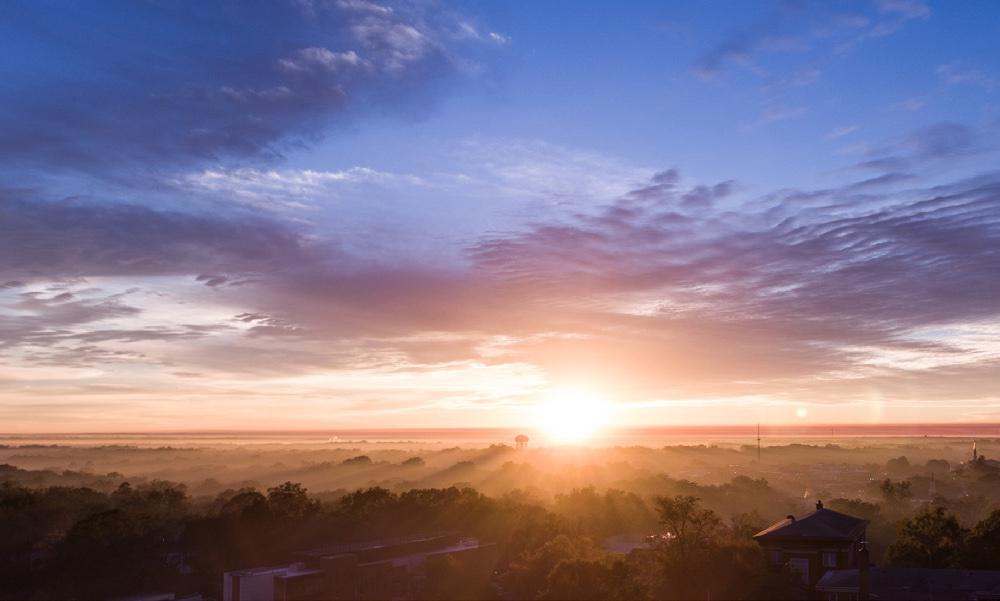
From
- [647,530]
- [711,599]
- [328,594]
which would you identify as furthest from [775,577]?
[647,530]

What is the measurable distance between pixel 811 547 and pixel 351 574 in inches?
1059

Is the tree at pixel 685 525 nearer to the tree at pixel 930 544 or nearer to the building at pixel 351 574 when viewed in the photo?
the building at pixel 351 574

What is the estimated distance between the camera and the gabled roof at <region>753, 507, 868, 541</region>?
46000 millimetres

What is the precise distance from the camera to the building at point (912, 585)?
125ft

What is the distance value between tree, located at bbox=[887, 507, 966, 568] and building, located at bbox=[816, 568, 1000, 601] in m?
7.83

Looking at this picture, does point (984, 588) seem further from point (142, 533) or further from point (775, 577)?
point (142, 533)

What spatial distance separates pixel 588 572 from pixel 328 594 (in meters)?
17.4

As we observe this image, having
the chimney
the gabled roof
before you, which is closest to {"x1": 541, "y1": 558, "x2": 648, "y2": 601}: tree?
the chimney

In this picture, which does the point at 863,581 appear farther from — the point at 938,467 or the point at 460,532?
the point at 938,467

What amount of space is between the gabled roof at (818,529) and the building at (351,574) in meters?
17.8

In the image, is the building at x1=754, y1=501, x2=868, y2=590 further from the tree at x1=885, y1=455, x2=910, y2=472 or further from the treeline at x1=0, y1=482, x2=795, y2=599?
the tree at x1=885, y1=455, x2=910, y2=472

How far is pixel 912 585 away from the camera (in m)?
39.5

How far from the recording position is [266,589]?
44531mm

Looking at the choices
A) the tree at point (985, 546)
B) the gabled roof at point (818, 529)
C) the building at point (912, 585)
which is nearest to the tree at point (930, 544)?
the tree at point (985, 546)
